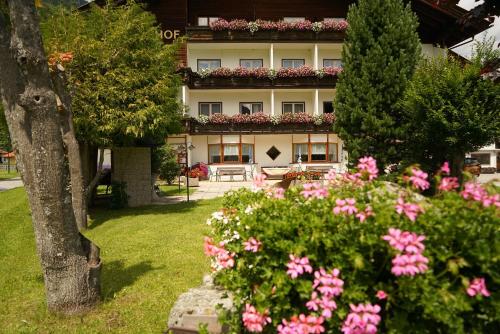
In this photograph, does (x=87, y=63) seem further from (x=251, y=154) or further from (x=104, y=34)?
(x=251, y=154)

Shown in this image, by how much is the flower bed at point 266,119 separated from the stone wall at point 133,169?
13.2 meters

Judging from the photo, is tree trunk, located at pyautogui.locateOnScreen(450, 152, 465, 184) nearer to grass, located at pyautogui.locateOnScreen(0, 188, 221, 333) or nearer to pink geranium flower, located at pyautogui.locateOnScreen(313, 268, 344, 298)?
grass, located at pyautogui.locateOnScreen(0, 188, 221, 333)

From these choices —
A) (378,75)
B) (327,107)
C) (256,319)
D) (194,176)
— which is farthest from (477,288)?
(327,107)

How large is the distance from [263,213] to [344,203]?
72 cm

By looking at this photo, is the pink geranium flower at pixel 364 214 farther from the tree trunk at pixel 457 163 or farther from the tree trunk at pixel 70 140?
the tree trunk at pixel 457 163

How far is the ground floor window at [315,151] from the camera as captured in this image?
2984 cm

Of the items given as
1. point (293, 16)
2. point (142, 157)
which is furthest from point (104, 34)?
point (293, 16)

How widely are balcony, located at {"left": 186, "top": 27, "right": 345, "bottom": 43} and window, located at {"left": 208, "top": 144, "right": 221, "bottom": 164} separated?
27.4 feet

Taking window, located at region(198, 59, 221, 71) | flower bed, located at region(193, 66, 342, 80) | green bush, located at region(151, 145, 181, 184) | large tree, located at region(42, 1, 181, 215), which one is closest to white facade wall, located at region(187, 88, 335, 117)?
flower bed, located at region(193, 66, 342, 80)

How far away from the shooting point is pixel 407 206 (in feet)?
7.96

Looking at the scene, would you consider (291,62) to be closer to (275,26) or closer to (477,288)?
(275,26)

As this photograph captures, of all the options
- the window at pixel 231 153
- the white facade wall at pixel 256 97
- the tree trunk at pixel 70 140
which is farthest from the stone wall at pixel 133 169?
the white facade wall at pixel 256 97

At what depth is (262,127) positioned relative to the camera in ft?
93.1

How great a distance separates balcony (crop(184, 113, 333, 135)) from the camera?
92.3 ft
